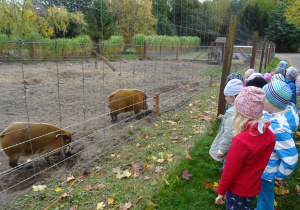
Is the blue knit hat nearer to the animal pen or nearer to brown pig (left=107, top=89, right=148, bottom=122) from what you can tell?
the animal pen

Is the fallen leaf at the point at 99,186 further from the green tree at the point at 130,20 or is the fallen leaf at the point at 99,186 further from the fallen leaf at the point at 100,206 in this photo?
the green tree at the point at 130,20

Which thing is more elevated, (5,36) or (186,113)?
(5,36)

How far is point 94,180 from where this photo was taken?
3.25m

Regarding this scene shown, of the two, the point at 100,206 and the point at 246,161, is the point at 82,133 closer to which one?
the point at 100,206

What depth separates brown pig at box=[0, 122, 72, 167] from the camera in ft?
11.5

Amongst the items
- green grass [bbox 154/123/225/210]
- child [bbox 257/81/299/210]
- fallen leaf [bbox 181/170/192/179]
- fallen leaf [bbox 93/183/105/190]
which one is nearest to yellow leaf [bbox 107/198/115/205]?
fallen leaf [bbox 93/183/105/190]

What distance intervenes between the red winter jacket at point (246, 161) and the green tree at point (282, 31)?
45089 millimetres

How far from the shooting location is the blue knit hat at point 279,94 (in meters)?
2.08

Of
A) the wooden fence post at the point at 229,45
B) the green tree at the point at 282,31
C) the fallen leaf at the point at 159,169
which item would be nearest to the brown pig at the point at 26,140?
the fallen leaf at the point at 159,169

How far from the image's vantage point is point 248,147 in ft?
5.57

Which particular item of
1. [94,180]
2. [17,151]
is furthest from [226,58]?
[17,151]

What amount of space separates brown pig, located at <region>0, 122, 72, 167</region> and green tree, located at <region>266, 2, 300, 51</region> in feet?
147

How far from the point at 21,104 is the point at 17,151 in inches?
133

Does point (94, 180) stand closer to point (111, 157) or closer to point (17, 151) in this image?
point (111, 157)
